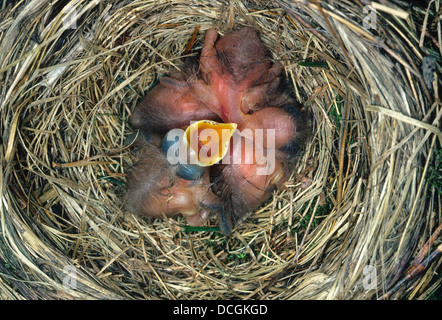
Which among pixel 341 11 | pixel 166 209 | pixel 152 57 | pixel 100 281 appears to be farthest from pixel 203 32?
pixel 100 281

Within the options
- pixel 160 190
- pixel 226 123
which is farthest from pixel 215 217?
pixel 226 123

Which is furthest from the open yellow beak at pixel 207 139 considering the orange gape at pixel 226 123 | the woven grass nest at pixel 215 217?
the woven grass nest at pixel 215 217

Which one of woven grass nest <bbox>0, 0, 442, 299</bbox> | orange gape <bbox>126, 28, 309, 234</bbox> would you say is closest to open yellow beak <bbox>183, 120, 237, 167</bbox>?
orange gape <bbox>126, 28, 309, 234</bbox>

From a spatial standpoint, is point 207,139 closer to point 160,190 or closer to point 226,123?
point 226,123

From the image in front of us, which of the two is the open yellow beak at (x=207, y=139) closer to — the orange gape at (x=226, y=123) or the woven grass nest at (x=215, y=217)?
the orange gape at (x=226, y=123)

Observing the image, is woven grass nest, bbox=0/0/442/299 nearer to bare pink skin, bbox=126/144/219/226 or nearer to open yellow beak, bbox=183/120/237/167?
bare pink skin, bbox=126/144/219/226

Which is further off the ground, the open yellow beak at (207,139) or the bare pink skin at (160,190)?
A: the open yellow beak at (207,139)
